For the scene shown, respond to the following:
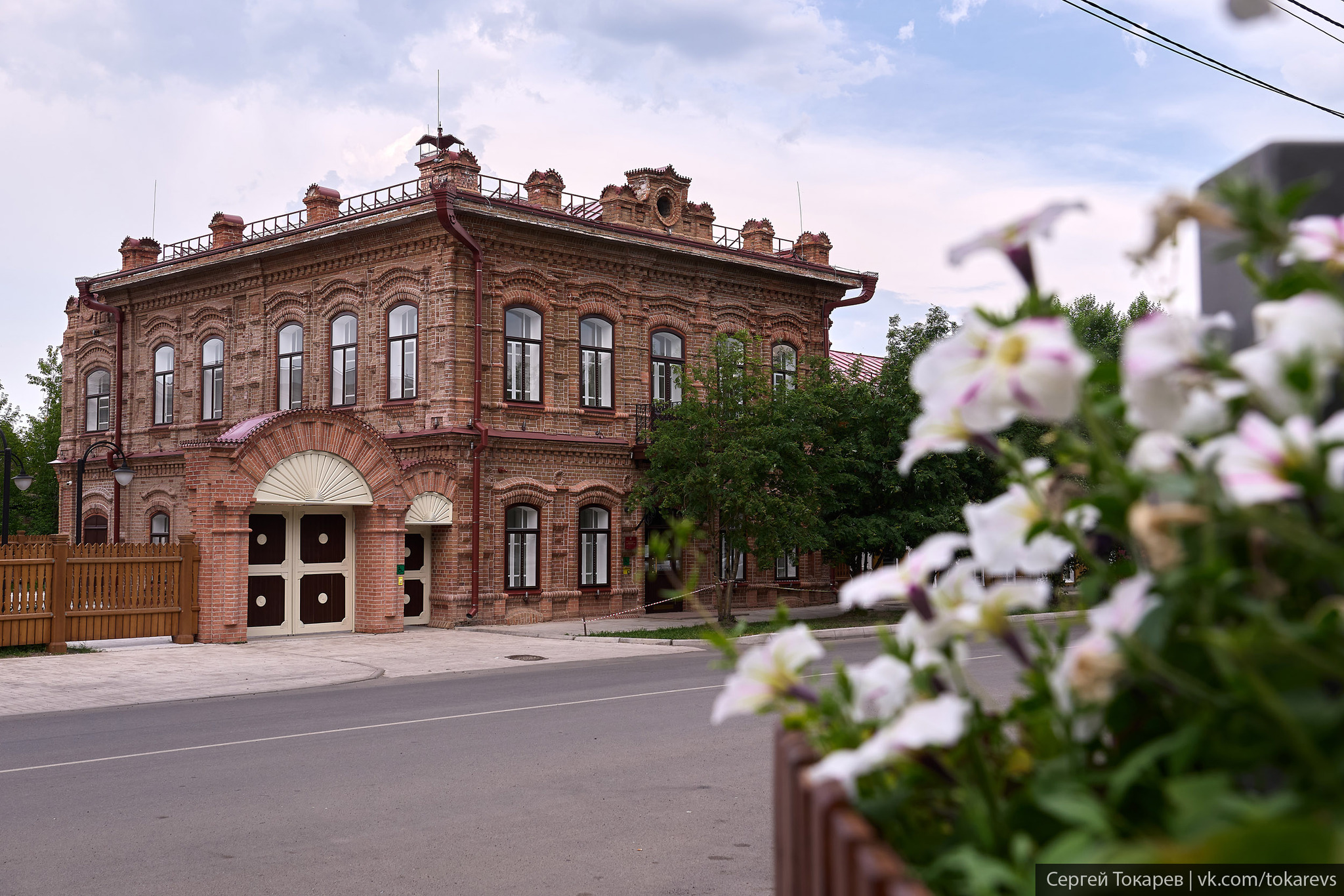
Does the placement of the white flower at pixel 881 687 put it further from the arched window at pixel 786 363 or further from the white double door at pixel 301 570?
the arched window at pixel 786 363

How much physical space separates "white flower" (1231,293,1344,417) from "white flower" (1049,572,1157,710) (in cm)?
22

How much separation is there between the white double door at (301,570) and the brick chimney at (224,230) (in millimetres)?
10662

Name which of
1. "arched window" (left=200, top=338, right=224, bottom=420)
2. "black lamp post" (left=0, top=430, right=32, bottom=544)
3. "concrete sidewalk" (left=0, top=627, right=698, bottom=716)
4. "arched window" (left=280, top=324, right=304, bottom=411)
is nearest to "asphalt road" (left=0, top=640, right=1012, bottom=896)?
"concrete sidewalk" (left=0, top=627, right=698, bottom=716)

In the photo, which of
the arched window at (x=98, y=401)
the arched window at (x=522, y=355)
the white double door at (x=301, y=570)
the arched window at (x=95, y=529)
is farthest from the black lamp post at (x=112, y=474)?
the arched window at (x=522, y=355)

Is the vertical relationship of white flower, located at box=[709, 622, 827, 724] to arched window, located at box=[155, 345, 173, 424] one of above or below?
below

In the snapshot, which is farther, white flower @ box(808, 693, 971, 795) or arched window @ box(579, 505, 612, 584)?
arched window @ box(579, 505, 612, 584)

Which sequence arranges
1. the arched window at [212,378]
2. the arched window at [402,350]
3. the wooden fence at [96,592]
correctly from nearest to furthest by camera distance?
1. the wooden fence at [96,592]
2. the arched window at [402,350]
3. the arched window at [212,378]

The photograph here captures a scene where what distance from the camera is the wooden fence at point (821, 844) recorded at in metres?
1.17

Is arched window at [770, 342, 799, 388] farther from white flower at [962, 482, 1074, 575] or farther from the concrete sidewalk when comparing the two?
white flower at [962, 482, 1074, 575]

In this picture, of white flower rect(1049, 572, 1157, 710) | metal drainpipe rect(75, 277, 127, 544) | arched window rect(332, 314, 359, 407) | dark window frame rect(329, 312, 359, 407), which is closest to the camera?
white flower rect(1049, 572, 1157, 710)

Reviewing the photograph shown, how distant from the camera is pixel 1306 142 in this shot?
1.88 meters

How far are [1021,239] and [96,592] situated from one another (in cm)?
2120

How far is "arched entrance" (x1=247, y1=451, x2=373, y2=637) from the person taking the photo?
21.4 meters

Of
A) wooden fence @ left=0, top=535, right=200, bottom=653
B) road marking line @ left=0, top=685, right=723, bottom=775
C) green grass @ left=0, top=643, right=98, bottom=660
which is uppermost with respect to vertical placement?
wooden fence @ left=0, top=535, right=200, bottom=653
